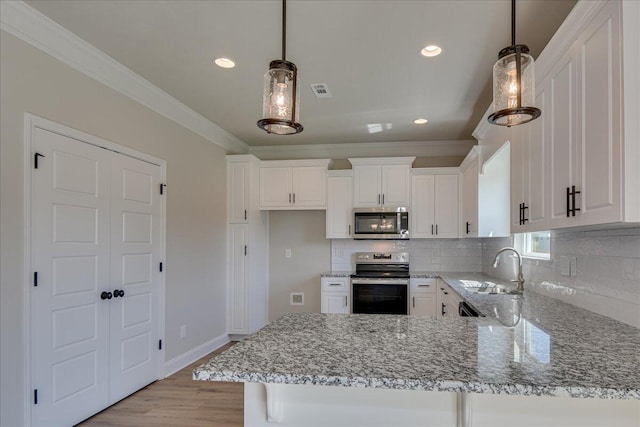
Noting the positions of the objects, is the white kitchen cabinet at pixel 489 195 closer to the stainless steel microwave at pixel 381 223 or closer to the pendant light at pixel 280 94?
the stainless steel microwave at pixel 381 223

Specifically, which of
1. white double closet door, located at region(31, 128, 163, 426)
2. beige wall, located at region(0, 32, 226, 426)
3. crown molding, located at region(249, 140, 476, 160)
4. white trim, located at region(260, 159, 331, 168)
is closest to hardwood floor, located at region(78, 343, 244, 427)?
white double closet door, located at region(31, 128, 163, 426)

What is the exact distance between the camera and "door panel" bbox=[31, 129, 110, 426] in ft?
7.55

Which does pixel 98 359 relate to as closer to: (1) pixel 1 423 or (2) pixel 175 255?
(1) pixel 1 423

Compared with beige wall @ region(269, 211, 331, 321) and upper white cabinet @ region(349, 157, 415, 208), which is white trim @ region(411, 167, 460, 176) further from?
beige wall @ region(269, 211, 331, 321)

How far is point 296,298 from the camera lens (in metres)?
5.28

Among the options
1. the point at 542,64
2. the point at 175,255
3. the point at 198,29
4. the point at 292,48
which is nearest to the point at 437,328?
the point at 542,64

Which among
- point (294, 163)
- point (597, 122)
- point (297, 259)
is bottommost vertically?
point (297, 259)

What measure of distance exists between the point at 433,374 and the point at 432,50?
7.35 feet

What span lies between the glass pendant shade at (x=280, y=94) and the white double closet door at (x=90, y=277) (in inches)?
68.5

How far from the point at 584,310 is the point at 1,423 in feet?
10.8

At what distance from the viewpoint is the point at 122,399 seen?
3.00 meters

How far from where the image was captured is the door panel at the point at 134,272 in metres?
2.93

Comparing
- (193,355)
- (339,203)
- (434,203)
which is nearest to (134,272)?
(193,355)

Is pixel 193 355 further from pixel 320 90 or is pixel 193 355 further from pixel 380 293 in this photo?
pixel 320 90
